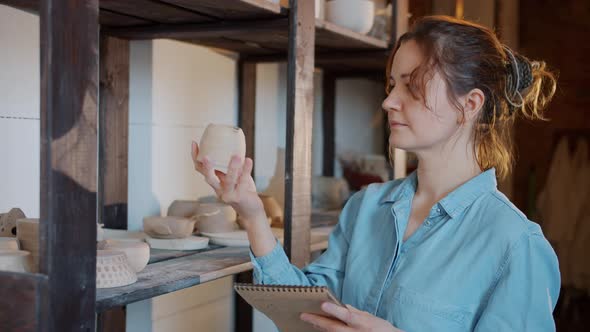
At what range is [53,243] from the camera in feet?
3.79

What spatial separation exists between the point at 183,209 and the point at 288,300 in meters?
0.88

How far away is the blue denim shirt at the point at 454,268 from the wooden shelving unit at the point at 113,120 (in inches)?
13.1

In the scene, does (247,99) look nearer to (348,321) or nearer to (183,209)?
(183,209)

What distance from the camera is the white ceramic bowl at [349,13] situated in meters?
2.22

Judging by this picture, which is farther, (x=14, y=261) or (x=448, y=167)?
(x=448, y=167)

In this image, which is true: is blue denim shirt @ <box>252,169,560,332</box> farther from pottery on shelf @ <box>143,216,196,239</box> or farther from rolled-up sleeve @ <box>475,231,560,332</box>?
pottery on shelf @ <box>143,216,196,239</box>

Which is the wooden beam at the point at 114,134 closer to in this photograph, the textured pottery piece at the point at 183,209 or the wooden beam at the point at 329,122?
the textured pottery piece at the point at 183,209

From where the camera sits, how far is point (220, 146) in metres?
1.47

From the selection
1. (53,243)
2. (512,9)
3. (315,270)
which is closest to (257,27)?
(315,270)

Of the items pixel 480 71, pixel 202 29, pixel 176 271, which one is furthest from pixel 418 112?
pixel 202 29

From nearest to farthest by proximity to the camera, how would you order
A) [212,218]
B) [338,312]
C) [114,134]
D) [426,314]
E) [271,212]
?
[338,312] → [426,314] → [212,218] → [114,134] → [271,212]

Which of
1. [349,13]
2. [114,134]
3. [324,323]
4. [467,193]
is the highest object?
[349,13]

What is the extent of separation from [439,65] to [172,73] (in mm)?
1162

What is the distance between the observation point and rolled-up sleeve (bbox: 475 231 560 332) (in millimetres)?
1310
